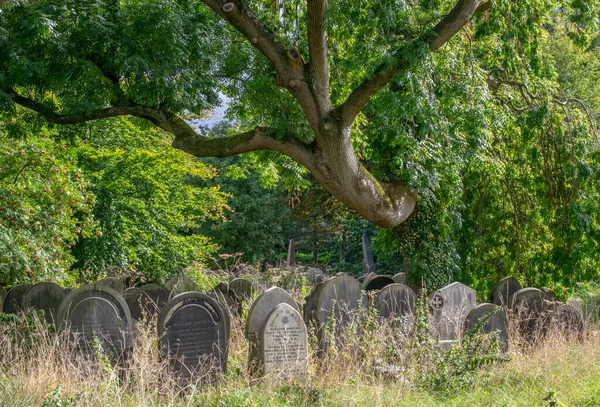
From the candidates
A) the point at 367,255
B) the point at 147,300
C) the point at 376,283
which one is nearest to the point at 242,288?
the point at 147,300

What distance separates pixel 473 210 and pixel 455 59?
10.9 feet

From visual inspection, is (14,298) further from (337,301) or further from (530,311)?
(530,311)

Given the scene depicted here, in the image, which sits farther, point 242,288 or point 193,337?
point 242,288

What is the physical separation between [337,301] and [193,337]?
85.3 inches

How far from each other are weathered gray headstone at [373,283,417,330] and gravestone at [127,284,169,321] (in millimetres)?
3052

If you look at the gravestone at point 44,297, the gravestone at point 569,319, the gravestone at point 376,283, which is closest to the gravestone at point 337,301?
the gravestone at point 376,283

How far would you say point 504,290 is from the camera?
1121 centimetres

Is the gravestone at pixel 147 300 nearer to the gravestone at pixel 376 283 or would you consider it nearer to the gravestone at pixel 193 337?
the gravestone at pixel 193 337

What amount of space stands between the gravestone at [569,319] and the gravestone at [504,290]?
84 cm

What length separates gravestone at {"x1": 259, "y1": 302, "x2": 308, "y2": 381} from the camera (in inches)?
303

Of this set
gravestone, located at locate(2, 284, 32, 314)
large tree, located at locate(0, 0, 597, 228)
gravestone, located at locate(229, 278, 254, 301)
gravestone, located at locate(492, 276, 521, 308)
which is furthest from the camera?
gravestone, located at locate(229, 278, 254, 301)

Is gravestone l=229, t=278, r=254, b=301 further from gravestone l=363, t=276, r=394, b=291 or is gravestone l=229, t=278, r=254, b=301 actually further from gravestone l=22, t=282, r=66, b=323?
gravestone l=22, t=282, r=66, b=323

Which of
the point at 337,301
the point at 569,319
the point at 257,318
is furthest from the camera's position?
the point at 569,319

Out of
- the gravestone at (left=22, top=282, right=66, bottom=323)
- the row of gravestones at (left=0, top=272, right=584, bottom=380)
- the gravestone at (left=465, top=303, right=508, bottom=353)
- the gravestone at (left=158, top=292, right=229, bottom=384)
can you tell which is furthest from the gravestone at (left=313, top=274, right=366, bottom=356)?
the gravestone at (left=22, top=282, right=66, bottom=323)
